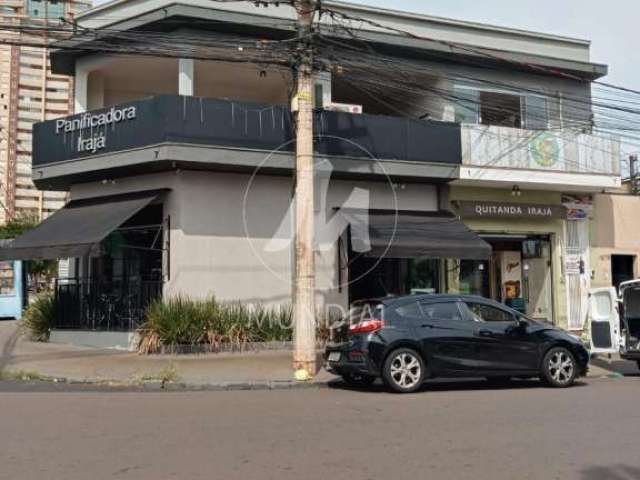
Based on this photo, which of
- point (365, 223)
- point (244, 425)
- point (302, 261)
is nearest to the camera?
point (244, 425)

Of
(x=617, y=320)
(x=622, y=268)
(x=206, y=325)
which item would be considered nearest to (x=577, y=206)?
(x=622, y=268)

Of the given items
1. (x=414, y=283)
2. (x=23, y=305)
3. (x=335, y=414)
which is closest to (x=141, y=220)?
(x=414, y=283)

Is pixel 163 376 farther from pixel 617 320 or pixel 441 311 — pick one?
pixel 617 320

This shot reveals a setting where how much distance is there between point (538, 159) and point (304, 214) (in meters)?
8.84

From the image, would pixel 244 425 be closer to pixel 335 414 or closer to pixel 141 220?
pixel 335 414

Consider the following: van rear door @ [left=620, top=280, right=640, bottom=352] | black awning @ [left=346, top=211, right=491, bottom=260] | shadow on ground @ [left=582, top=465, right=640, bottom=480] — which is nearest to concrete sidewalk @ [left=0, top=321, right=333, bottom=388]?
black awning @ [left=346, top=211, right=491, bottom=260]

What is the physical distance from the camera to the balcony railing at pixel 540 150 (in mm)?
18391

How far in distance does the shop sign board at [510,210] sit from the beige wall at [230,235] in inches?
137

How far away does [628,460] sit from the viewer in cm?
646

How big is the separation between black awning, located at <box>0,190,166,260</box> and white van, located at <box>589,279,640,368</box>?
994 centimetres

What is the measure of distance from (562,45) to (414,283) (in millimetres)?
8104

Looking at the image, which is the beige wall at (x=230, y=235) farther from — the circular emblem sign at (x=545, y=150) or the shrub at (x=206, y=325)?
the circular emblem sign at (x=545, y=150)

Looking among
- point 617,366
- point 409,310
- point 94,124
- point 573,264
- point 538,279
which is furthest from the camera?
point 538,279

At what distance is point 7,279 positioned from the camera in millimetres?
26281
